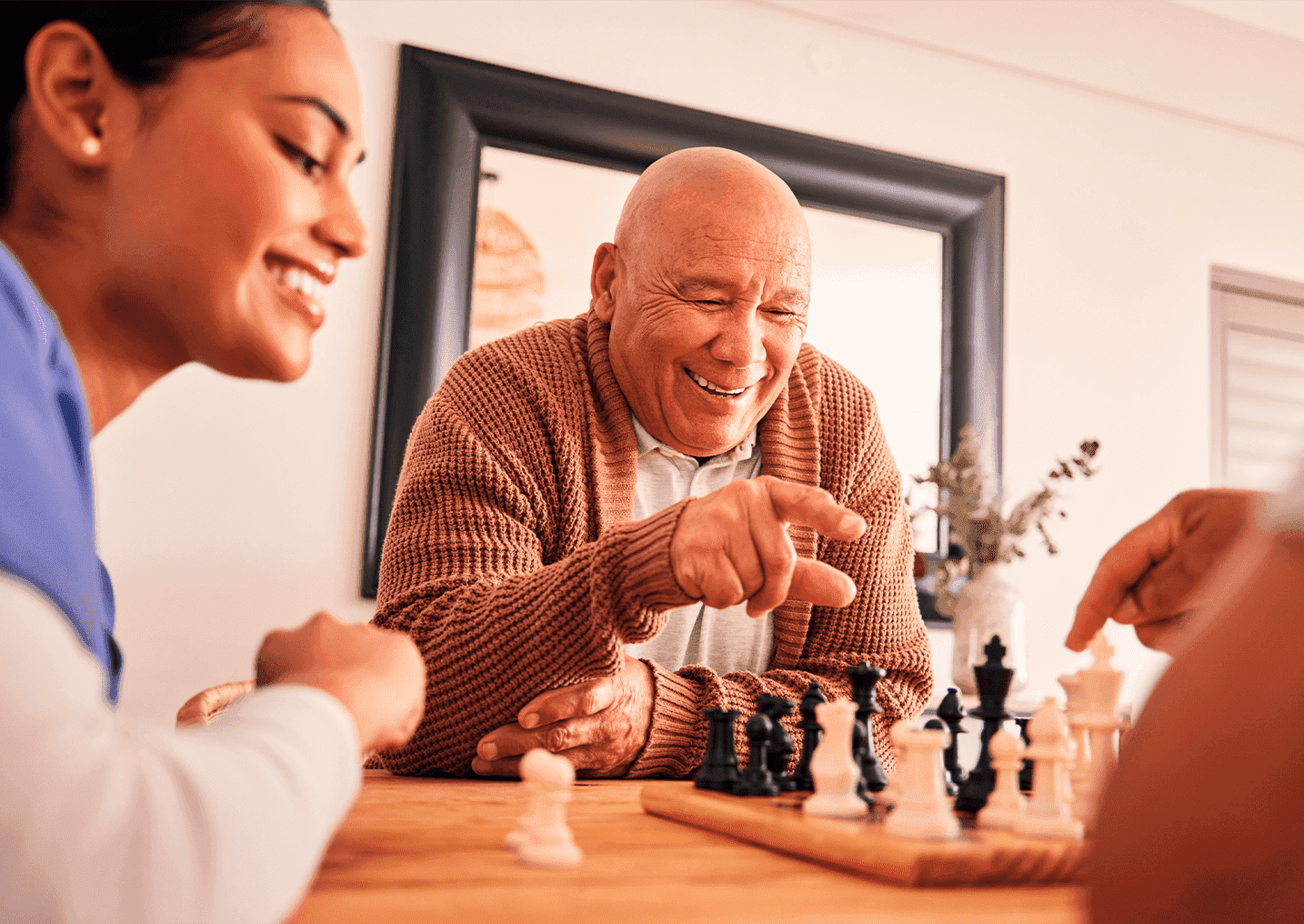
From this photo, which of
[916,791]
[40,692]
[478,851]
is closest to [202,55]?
[40,692]

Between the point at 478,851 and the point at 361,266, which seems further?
the point at 361,266

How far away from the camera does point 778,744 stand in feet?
3.51

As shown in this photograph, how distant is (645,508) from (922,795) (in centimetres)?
115

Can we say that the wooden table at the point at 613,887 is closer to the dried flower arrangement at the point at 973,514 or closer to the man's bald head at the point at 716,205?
the man's bald head at the point at 716,205

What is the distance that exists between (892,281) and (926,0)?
0.86 m

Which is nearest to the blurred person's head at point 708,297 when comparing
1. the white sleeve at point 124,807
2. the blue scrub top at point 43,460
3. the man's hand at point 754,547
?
the man's hand at point 754,547

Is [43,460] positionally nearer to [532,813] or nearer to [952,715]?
[532,813]

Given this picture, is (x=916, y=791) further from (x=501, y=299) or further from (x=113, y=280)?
(x=501, y=299)

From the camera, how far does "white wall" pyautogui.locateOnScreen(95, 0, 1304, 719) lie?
2.55 metres

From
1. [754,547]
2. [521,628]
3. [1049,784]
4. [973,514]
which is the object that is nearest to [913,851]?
[1049,784]

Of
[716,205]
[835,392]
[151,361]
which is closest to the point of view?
[151,361]

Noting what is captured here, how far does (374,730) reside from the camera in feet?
2.28

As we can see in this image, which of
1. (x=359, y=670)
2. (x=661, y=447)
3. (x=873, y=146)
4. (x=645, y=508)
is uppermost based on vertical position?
(x=873, y=146)

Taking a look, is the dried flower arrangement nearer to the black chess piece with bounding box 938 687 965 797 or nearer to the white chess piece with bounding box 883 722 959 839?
the black chess piece with bounding box 938 687 965 797
